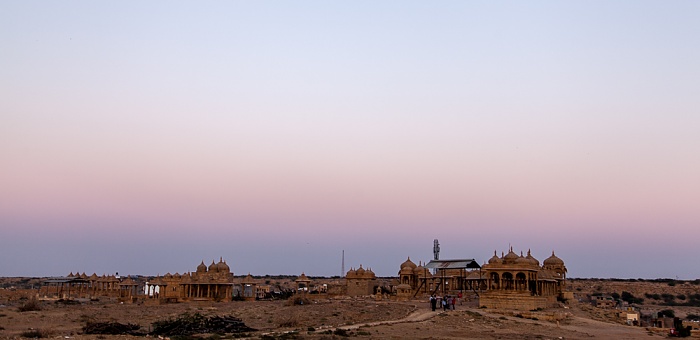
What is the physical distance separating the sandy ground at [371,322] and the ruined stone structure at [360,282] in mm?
18304

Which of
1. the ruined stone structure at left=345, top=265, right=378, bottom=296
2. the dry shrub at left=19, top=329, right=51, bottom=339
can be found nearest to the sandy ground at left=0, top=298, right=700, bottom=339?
the dry shrub at left=19, top=329, right=51, bottom=339

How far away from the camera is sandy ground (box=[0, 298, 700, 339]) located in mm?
32969

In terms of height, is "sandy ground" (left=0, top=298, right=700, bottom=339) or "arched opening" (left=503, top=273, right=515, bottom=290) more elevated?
"arched opening" (left=503, top=273, right=515, bottom=290)

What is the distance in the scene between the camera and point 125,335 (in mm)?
29594

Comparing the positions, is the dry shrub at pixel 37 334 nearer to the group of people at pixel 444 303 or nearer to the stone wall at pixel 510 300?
the group of people at pixel 444 303

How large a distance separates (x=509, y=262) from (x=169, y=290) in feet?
104

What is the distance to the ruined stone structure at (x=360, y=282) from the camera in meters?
67.3

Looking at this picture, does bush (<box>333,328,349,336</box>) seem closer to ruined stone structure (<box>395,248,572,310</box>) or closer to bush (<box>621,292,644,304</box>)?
ruined stone structure (<box>395,248,572,310</box>)

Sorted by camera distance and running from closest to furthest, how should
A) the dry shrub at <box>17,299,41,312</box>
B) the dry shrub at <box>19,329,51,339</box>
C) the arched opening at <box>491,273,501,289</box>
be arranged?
the dry shrub at <box>19,329,51,339</box> < the dry shrub at <box>17,299,41,312</box> < the arched opening at <box>491,273,501,289</box>

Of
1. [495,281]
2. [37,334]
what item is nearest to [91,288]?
[495,281]

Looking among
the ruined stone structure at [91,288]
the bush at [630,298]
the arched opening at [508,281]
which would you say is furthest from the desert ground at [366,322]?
the bush at [630,298]

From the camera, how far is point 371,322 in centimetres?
3825

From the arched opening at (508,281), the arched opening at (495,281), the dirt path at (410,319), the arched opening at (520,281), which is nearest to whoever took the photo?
the dirt path at (410,319)

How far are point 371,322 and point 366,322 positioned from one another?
0.32 meters
